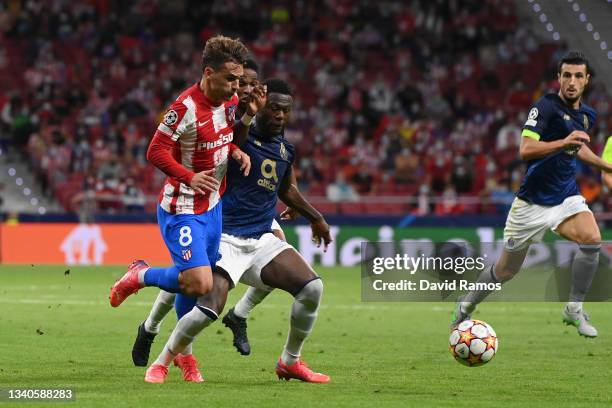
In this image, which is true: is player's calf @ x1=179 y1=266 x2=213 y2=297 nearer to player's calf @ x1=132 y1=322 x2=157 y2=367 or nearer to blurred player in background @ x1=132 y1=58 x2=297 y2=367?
blurred player in background @ x1=132 y1=58 x2=297 y2=367

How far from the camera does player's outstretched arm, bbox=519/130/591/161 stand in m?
9.91

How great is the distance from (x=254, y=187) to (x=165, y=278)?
3.56 feet

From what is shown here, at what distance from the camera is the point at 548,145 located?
10289 mm

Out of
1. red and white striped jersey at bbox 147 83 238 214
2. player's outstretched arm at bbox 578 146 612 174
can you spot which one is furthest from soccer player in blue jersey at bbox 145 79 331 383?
player's outstretched arm at bbox 578 146 612 174

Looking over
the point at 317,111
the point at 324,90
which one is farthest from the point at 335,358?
the point at 324,90

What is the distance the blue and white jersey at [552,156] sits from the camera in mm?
10641

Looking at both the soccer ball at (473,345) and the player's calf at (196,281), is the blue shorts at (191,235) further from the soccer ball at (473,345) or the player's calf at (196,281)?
the soccer ball at (473,345)

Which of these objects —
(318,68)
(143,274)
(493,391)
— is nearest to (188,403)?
(143,274)

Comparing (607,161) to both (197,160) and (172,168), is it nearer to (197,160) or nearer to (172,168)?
(197,160)

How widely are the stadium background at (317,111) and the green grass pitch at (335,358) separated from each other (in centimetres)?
143

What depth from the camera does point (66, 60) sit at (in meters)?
30.7

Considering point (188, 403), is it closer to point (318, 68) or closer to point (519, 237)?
point (519, 237)

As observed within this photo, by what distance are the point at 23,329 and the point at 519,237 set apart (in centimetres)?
498

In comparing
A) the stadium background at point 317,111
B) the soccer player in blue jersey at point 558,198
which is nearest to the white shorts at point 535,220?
the soccer player in blue jersey at point 558,198
